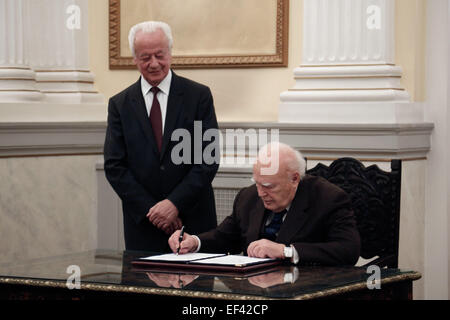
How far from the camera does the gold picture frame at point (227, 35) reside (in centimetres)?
656

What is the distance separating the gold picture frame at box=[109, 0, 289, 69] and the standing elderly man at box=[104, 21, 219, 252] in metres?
1.74

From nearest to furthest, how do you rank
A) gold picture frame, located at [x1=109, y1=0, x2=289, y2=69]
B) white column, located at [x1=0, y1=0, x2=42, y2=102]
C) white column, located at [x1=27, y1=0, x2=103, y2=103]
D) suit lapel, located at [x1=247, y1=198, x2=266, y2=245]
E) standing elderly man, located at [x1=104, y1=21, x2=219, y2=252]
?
suit lapel, located at [x1=247, y1=198, x2=266, y2=245], standing elderly man, located at [x1=104, y1=21, x2=219, y2=252], white column, located at [x1=0, y1=0, x2=42, y2=102], gold picture frame, located at [x1=109, y1=0, x2=289, y2=69], white column, located at [x1=27, y1=0, x2=103, y2=103]

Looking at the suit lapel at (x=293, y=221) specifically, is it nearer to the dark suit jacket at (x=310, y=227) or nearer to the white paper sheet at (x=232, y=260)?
the dark suit jacket at (x=310, y=227)

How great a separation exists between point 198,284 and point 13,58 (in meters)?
3.66

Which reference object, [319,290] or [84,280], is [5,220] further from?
[319,290]

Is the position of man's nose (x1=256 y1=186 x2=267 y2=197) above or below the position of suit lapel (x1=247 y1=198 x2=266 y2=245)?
above

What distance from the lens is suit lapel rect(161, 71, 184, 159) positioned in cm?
484

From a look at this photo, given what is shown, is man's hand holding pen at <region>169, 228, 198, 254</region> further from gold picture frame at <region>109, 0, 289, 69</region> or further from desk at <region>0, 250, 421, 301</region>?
gold picture frame at <region>109, 0, 289, 69</region>

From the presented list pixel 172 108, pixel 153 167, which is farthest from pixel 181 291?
pixel 172 108

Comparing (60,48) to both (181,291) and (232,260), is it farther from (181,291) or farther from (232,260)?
(181,291)

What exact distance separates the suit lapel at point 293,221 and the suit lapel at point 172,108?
102 cm

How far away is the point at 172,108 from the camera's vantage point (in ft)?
16.0

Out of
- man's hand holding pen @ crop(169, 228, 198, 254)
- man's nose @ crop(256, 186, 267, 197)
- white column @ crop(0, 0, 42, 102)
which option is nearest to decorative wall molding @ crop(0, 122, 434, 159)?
white column @ crop(0, 0, 42, 102)

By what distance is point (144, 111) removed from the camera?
193 inches
